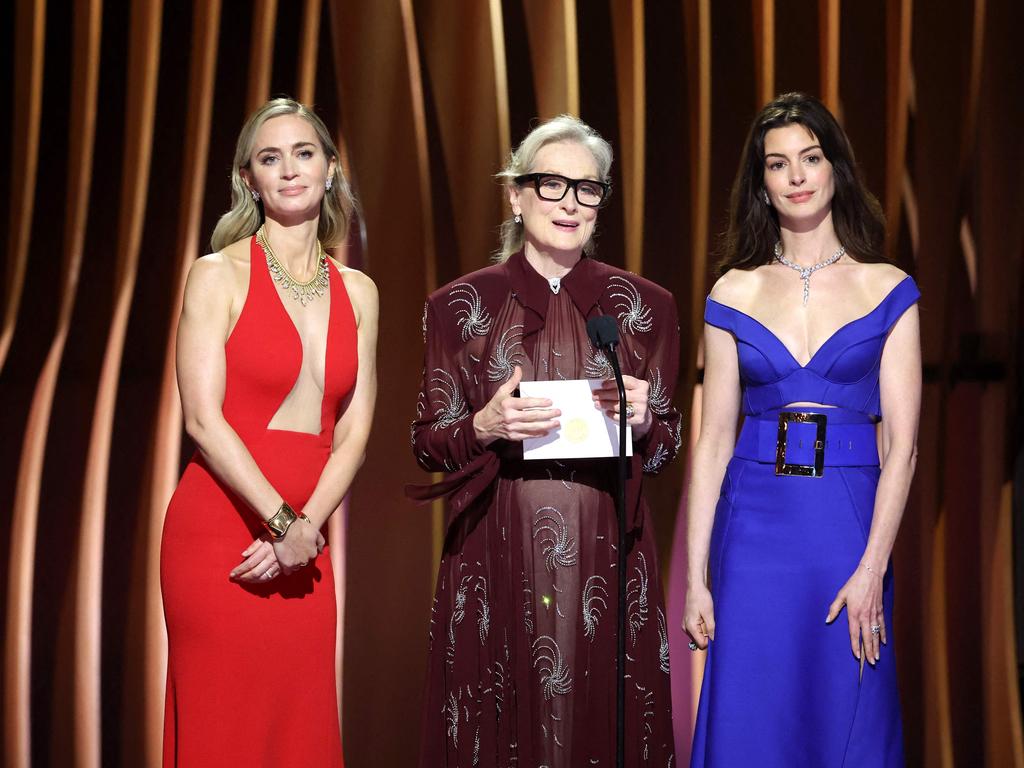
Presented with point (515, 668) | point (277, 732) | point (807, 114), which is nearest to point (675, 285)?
point (807, 114)

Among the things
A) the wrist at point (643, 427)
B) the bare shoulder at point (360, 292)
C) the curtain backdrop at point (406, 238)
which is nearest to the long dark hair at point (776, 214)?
the wrist at point (643, 427)

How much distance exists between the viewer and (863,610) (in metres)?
2.26

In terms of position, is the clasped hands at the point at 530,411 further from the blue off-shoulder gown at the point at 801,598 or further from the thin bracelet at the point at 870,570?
the thin bracelet at the point at 870,570

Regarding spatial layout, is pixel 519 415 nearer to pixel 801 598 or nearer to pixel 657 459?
pixel 657 459

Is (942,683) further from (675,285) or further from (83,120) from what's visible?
(83,120)

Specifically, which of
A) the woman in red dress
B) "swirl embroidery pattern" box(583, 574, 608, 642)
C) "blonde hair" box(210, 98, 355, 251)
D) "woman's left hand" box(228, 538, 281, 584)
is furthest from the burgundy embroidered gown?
"blonde hair" box(210, 98, 355, 251)

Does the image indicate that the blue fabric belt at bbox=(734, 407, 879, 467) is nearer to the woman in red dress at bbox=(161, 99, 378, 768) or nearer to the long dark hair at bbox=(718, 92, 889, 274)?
the long dark hair at bbox=(718, 92, 889, 274)

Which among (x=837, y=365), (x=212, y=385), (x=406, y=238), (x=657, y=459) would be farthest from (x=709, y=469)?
(x=406, y=238)

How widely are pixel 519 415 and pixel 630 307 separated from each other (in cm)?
40

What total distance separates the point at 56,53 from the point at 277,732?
2.43 metres

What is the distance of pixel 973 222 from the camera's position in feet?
11.6

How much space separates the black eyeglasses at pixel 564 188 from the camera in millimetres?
2432

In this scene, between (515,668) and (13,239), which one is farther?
(13,239)

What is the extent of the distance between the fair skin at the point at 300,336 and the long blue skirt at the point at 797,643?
80cm
